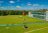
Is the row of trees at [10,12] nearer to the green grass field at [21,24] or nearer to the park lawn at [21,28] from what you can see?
the green grass field at [21,24]

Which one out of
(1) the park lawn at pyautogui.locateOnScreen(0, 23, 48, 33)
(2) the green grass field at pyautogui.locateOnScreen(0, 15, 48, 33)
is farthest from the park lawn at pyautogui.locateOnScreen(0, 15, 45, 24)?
(1) the park lawn at pyautogui.locateOnScreen(0, 23, 48, 33)

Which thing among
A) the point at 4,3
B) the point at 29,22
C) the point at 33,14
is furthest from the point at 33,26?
the point at 4,3

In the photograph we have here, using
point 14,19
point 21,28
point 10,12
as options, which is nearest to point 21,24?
point 21,28

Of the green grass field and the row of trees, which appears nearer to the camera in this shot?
the green grass field

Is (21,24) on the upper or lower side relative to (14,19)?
lower

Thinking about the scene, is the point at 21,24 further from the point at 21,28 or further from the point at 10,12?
the point at 10,12

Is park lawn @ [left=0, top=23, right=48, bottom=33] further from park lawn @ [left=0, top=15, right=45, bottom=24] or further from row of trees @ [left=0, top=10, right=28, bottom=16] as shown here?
row of trees @ [left=0, top=10, right=28, bottom=16]

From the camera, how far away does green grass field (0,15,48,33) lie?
2.19m

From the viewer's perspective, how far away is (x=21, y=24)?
2.28 meters

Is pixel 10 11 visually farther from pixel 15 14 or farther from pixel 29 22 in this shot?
pixel 29 22

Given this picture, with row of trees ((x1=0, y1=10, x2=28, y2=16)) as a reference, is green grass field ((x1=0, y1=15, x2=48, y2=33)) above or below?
below

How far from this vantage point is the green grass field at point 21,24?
2.19m

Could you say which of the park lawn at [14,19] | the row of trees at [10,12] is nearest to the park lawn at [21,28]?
the park lawn at [14,19]

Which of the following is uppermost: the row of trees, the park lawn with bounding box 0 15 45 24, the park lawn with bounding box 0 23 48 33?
the row of trees
